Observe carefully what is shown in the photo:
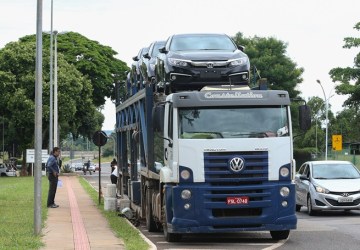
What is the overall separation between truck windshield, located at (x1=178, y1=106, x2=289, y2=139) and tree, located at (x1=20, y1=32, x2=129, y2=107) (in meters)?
51.1

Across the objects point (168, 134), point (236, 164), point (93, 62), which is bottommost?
point (236, 164)

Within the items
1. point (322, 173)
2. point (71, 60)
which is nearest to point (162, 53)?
point (322, 173)

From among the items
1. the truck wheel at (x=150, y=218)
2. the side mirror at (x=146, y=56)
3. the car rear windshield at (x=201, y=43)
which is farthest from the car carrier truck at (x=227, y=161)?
the side mirror at (x=146, y=56)

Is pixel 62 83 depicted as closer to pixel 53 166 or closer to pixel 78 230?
pixel 53 166

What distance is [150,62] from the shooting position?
19.3m

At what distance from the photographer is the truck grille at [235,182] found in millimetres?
14172

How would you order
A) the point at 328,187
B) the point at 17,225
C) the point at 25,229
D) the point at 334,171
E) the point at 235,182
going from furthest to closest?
the point at 334,171
the point at 328,187
the point at 17,225
the point at 25,229
the point at 235,182

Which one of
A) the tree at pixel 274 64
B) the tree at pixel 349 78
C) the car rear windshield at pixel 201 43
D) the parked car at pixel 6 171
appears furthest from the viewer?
the parked car at pixel 6 171

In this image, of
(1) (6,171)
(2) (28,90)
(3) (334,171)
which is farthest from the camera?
(1) (6,171)

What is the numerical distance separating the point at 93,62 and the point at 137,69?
4713 centimetres

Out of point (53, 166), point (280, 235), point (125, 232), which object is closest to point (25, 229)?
point (125, 232)

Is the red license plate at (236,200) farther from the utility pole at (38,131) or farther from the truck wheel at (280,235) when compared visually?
the utility pole at (38,131)

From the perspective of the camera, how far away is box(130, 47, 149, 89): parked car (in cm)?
2087

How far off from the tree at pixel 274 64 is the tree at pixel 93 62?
1133 cm
